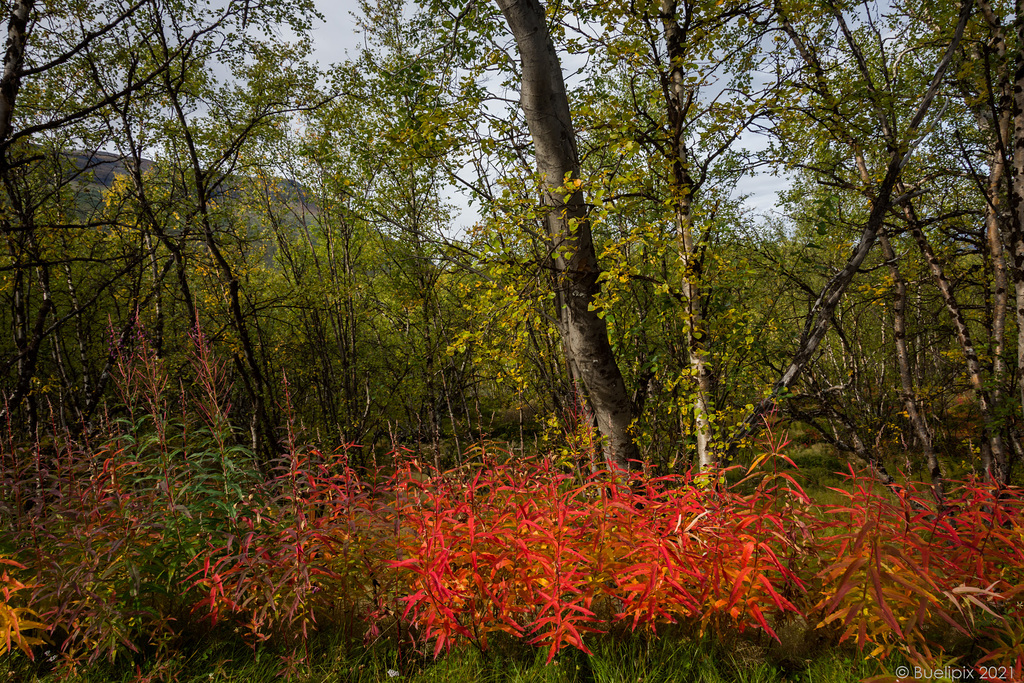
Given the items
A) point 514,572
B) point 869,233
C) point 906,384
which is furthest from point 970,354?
point 514,572

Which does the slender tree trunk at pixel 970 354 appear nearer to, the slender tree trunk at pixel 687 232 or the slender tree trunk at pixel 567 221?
the slender tree trunk at pixel 687 232

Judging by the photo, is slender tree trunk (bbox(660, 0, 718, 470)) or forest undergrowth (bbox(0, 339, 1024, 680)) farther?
slender tree trunk (bbox(660, 0, 718, 470))

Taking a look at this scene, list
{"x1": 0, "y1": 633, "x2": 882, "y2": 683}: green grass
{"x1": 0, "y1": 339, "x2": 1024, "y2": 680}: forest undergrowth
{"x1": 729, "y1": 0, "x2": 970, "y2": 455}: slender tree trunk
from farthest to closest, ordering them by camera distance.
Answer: {"x1": 729, "y1": 0, "x2": 970, "y2": 455}: slender tree trunk, {"x1": 0, "y1": 633, "x2": 882, "y2": 683}: green grass, {"x1": 0, "y1": 339, "x2": 1024, "y2": 680}: forest undergrowth

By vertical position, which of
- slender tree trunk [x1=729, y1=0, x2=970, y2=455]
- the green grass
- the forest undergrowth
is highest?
slender tree trunk [x1=729, y1=0, x2=970, y2=455]

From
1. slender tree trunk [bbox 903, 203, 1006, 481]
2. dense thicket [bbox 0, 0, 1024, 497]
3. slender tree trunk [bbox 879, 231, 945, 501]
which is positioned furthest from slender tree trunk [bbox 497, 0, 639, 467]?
slender tree trunk [bbox 879, 231, 945, 501]

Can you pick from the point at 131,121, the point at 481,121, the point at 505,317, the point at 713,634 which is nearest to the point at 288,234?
the point at 131,121

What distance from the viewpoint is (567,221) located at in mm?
3076

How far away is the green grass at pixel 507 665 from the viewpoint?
187 centimetres

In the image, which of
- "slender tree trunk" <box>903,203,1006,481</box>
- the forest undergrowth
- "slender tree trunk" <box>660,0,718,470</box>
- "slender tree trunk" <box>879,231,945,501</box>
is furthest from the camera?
"slender tree trunk" <box>879,231,945,501</box>

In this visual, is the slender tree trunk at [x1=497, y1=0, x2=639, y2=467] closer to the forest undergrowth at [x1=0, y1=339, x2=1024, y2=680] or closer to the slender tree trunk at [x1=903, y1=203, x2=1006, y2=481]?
the forest undergrowth at [x1=0, y1=339, x2=1024, y2=680]

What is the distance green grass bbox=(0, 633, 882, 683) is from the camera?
1869 millimetres

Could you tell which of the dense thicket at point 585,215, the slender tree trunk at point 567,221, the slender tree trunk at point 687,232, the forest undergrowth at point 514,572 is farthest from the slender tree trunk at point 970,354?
Result: the forest undergrowth at point 514,572

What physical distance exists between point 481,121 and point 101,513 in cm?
388

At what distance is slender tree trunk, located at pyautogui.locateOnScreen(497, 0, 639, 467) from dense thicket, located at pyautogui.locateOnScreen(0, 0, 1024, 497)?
1.2 inches
